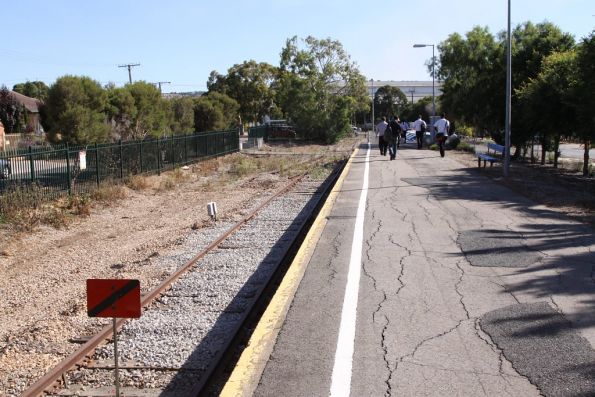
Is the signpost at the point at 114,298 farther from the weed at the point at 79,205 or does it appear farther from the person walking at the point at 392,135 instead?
the person walking at the point at 392,135

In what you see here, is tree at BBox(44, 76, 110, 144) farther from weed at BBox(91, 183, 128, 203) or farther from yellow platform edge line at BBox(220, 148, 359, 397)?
yellow platform edge line at BBox(220, 148, 359, 397)

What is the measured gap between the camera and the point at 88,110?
23.5m

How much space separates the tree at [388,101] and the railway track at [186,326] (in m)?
112

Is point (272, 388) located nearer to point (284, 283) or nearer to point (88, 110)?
point (284, 283)

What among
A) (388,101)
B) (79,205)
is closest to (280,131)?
(79,205)

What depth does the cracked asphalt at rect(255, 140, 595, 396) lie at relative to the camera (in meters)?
4.75

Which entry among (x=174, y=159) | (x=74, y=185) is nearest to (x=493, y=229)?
(x=74, y=185)

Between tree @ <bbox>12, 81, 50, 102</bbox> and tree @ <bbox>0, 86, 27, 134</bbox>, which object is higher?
tree @ <bbox>12, 81, 50, 102</bbox>

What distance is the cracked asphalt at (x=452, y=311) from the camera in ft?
15.6

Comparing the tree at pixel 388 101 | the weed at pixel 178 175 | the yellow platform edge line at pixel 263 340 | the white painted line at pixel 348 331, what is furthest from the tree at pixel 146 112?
the tree at pixel 388 101

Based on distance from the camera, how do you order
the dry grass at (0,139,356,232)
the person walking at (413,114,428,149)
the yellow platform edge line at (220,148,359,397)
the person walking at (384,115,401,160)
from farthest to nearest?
1. the person walking at (413,114,428,149)
2. the person walking at (384,115,401,160)
3. the dry grass at (0,139,356,232)
4. the yellow platform edge line at (220,148,359,397)

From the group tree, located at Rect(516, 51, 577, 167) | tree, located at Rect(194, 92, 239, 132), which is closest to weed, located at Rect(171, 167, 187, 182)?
tree, located at Rect(516, 51, 577, 167)

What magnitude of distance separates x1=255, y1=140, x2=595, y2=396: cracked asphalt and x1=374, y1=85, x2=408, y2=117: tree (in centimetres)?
11187

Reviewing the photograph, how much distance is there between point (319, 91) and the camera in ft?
178
